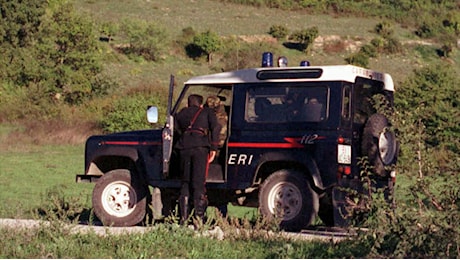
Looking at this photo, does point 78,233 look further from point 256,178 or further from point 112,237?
point 256,178

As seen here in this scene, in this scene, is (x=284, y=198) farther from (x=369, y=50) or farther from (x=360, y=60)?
(x=369, y=50)

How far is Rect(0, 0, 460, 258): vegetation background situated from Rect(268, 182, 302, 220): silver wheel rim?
4.97ft

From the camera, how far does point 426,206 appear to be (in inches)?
395

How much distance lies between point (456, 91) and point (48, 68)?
20455 millimetres

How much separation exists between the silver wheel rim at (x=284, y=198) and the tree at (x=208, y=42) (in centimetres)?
5022

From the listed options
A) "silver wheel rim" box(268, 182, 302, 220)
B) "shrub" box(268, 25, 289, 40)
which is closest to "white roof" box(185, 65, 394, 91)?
"silver wheel rim" box(268, 182, 302, 220)

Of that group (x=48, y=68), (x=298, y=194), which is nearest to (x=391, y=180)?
(x=298, y=194)

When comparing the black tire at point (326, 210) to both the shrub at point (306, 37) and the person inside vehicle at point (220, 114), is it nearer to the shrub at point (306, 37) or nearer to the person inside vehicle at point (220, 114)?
the person inside vehicle at point (220, 114)

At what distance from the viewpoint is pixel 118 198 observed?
13.7m

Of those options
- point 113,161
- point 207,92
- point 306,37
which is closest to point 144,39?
point 306,37

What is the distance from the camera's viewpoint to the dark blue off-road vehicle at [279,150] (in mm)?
12398

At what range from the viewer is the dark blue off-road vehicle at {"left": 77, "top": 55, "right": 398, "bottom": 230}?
12.4 m

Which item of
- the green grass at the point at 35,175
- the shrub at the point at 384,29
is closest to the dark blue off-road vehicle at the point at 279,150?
the green grass at the point at 35,175

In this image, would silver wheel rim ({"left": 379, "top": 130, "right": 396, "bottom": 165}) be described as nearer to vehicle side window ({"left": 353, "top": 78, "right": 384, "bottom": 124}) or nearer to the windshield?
vehicle side window ({"left": 353, "top": 78, "right": 384, "bottom": 124})
